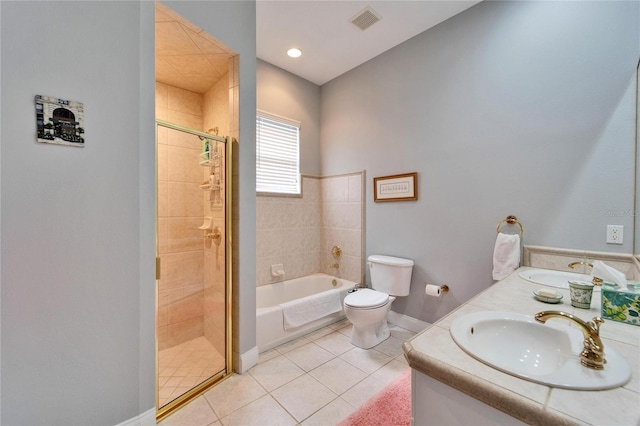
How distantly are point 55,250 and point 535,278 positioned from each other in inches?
101

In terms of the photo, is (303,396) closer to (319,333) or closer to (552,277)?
(319,333)

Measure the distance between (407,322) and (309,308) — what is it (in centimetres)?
100

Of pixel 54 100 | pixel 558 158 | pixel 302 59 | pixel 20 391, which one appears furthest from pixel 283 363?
pixel 302 59

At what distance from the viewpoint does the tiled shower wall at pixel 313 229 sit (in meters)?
2.86

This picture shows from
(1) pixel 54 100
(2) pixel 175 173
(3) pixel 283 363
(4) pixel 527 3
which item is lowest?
(3) pixel 283 363

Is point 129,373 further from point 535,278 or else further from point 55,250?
point 535,278

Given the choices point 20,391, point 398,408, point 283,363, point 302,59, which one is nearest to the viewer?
point 20,391

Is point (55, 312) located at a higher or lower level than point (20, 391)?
higher

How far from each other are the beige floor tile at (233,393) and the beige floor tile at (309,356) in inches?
14.7

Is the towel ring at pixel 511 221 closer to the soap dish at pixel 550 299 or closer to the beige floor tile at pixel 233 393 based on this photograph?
the soap dish at pixel 550 299

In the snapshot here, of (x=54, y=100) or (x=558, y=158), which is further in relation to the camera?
(x=558, y=158)

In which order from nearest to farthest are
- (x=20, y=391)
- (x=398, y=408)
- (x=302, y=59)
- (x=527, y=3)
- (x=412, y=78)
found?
(x=20, y=391), (x=398, y=408), (x=527, y=3), (x=412, y=78), (x=302, y=59)

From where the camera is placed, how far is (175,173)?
189 centimetres

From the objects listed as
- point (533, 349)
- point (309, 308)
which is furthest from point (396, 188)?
point (533, 349)
